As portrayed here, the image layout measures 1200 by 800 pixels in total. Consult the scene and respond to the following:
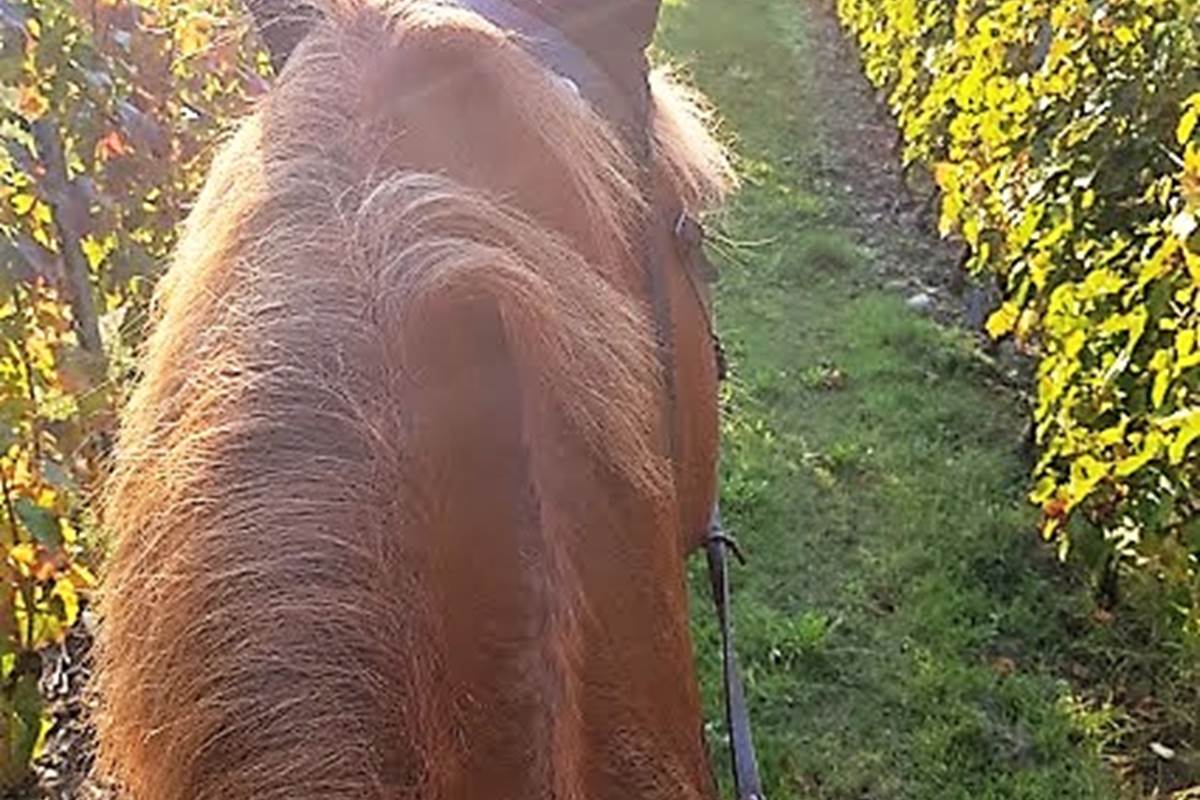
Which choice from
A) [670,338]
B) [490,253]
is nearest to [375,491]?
[490,253]

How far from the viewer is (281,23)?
138 centimetres

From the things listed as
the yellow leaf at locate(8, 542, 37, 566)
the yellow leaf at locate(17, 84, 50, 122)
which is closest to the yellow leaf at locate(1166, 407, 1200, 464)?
the yellow leaf at locate(8, 542, 37, 566)

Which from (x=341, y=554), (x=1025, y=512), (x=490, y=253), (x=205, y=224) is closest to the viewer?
(x=341, y=554)

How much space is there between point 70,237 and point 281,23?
1.92 metres

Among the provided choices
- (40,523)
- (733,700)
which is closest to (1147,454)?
(733,700)

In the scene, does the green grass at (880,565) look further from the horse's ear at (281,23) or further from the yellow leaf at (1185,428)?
the horse's ear at (281,23)

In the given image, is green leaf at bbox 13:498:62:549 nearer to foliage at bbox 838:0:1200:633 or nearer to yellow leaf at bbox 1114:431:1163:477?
foliage at bbox 838:0:1200:633

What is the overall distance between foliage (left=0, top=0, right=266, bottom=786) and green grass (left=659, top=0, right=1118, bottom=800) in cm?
139

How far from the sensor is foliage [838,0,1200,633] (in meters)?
3.14

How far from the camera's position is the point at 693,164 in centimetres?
194

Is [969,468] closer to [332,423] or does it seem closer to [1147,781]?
[1147,781]

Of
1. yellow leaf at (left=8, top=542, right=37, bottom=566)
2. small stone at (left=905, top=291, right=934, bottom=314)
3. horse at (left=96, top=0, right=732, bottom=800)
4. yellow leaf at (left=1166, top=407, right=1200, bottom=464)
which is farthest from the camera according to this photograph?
small stone at (left=905, top=291, right=934, bottom=314)

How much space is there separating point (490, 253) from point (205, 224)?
32 centimetres

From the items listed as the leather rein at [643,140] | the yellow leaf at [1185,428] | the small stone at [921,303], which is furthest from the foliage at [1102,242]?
the leather rein at [643,140]
